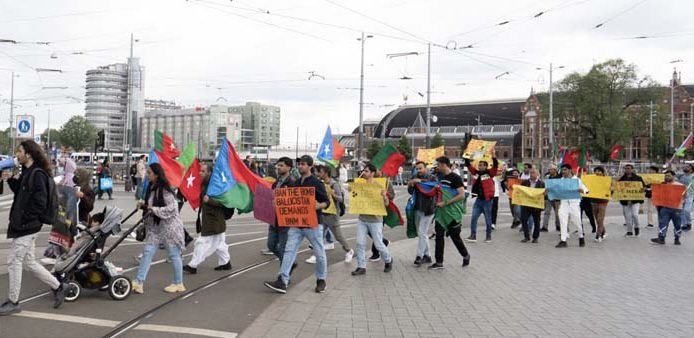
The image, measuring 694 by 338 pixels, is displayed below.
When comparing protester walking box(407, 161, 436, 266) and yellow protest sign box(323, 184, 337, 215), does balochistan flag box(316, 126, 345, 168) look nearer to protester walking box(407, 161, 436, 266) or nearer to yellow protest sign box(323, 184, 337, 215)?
yellow protest sign box(323, 184, 337, 215)

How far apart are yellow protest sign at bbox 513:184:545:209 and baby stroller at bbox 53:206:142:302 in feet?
30.3

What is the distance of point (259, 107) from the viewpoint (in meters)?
134

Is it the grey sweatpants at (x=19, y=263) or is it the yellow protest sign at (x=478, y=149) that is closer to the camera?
the grey sweatpants at (x=19, y=263)

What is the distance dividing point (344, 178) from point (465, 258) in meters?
15.9

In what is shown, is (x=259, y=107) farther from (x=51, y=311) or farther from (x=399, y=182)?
(x=51, y=311)

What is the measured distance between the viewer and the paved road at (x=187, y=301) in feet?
19.6

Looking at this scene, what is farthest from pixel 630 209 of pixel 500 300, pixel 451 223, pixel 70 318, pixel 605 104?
pixel 605 104

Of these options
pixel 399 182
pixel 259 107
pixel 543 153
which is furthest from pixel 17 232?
pixel 259 107

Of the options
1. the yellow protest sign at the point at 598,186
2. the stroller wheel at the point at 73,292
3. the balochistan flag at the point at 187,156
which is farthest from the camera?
the yellow protest sign at the point at 598,186

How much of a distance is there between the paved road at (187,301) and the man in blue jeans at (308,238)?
19 centimetres

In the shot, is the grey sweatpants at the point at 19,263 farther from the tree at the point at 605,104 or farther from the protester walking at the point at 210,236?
the tree at the point at 605,104

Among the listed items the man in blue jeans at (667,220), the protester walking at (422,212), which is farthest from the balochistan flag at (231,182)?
the man in blue jeans at (667,220)

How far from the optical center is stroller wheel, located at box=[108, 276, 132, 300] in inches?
280

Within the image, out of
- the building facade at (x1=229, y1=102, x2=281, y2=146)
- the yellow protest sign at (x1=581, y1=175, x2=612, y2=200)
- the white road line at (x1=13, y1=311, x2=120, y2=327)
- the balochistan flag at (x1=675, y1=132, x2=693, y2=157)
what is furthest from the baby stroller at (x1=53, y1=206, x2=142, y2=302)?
the building facade at (x1=229, y1=102, x2=281, y2=146)
